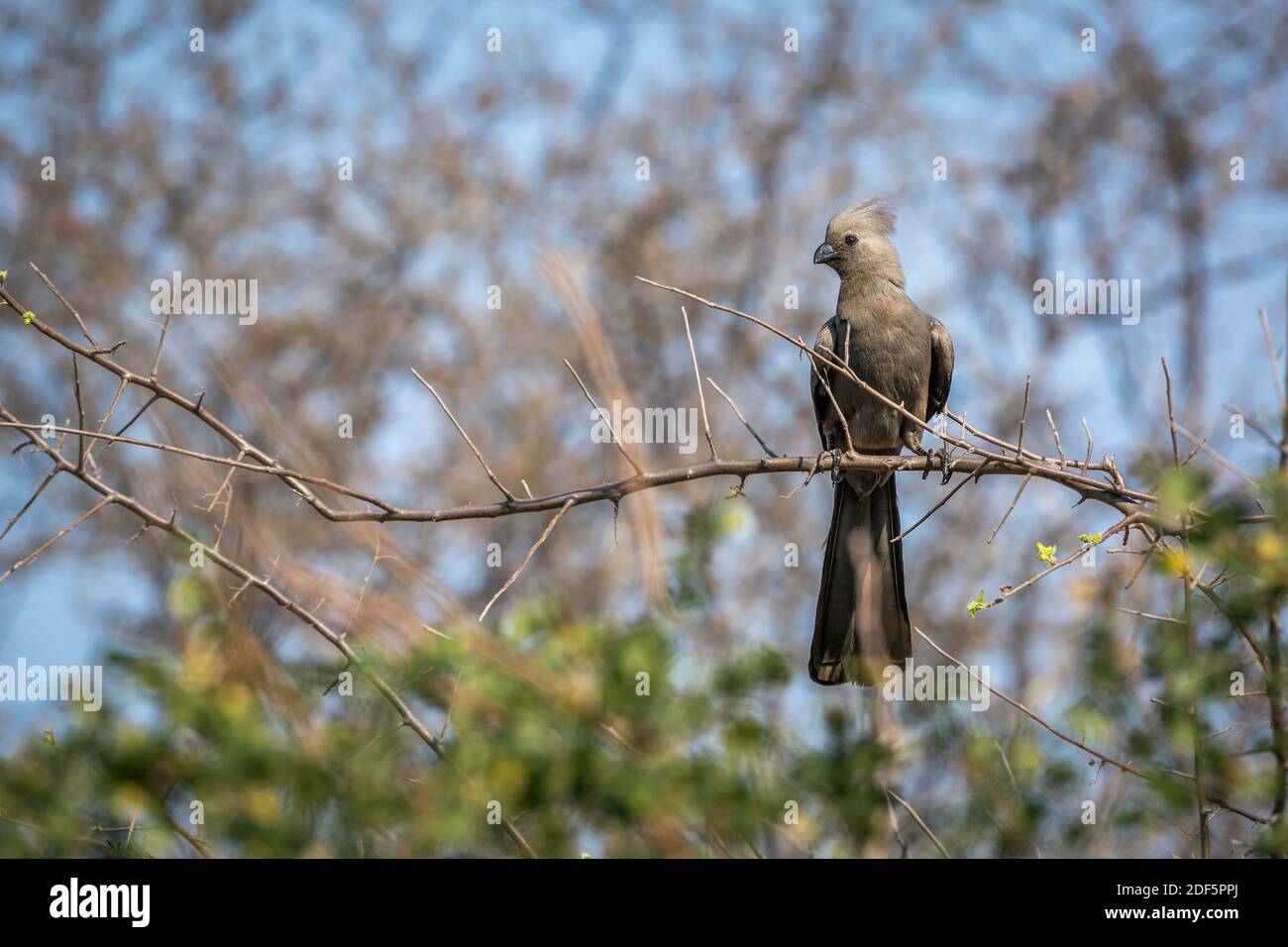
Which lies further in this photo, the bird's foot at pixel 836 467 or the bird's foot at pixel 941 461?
the bird's foot at pixel 941 461

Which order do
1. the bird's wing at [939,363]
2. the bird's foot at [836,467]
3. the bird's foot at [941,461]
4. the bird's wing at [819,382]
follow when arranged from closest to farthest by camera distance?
the bird's foot at [836,467], the bird's foot at [941,461], the bird's wing at [819,382], the bird's wing at [939,363]

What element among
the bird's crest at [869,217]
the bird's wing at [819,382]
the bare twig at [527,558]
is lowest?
the bare twig at [527,558]

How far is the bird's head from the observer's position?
5.67m

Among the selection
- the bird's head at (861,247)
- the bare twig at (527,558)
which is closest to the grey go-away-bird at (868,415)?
the bird's head at (861,247)

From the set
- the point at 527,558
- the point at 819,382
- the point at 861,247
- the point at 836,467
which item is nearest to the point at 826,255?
the point at 861,247

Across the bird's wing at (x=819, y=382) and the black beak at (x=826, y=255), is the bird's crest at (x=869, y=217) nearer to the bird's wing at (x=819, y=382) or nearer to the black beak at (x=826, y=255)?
the black beak at (x=826, y=255)

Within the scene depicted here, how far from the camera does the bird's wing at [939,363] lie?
18.8 feet

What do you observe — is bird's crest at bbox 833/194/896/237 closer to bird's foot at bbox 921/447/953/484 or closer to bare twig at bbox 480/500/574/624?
bird's foot at bbox 921/447/953/484

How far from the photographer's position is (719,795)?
2172 mm

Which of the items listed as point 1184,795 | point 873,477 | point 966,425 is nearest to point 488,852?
point 1184,795

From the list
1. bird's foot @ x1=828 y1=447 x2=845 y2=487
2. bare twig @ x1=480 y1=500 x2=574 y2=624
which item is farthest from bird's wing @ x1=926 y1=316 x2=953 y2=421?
bare twig @ x1=480 y1=500 x2=574 y2=624

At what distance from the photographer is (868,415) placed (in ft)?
17.7

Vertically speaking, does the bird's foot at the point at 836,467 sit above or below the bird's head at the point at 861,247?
below
